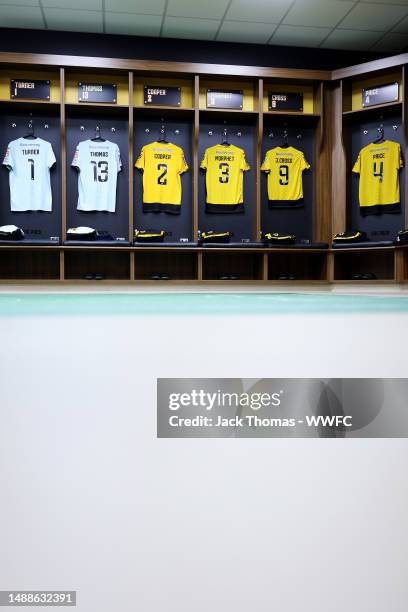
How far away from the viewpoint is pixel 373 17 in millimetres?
5031

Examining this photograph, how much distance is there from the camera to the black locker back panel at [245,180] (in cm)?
556

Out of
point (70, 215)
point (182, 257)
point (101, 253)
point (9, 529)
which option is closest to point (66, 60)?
point (70, 215)

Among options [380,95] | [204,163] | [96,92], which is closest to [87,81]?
[96,92]

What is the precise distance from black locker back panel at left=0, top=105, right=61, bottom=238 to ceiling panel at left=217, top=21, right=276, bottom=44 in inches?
77.9

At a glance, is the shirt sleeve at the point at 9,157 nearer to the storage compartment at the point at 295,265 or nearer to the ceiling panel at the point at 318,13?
the storage compartment at the point at 295,265

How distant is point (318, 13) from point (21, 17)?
2923mm

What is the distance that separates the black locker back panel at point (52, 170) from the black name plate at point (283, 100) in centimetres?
226

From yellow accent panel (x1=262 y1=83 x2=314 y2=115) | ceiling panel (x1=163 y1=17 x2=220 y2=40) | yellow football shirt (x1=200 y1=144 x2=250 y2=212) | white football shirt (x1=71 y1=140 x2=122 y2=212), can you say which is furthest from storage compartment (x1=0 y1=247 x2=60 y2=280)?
yellow accent panel (x1=262 y1=83 x2=314 y2=115)

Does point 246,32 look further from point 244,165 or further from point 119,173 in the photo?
point 119,173

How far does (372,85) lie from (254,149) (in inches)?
53.8

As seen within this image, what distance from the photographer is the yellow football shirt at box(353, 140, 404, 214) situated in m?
5.33

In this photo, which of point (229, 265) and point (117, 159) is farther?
point (229, 265)

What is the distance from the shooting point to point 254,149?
559 centimetres

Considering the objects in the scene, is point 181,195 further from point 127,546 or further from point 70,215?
point 127,546
